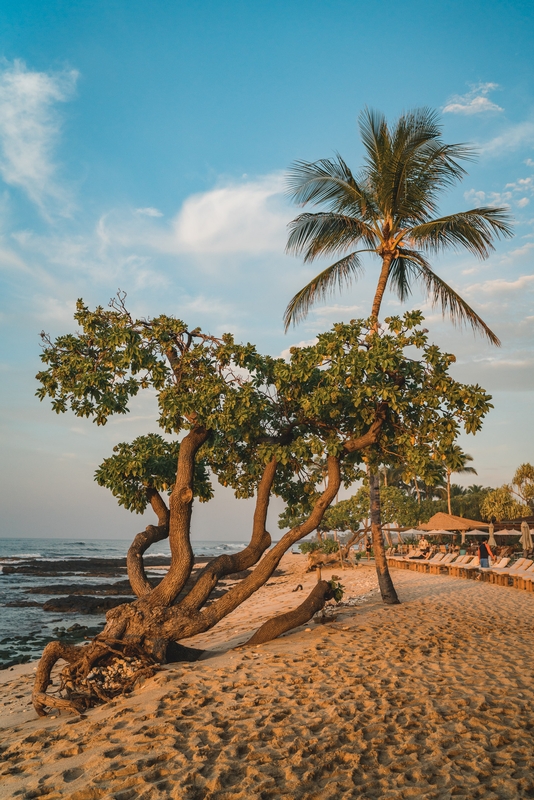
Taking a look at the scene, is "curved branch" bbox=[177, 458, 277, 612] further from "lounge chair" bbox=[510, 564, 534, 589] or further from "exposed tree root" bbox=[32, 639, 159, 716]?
"lounge chair" bbox=[510, 564, 534, 589]

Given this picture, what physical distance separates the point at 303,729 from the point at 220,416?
13.2 ft

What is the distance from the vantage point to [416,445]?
8.42 m

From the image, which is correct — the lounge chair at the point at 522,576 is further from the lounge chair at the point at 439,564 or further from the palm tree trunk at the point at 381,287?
the palm tree trunk at the point at 381,287

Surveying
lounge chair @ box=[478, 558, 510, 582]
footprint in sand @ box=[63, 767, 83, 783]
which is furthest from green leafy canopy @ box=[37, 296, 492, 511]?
lounge chair @ box=[478, 558, 510, 582]

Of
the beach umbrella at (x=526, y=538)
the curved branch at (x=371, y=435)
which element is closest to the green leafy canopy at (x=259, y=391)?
the curved branch at (x=371, y=435)

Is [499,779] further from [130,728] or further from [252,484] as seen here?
[252,484]

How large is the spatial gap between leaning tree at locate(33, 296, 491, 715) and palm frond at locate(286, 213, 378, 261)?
5105mm

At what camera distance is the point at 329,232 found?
43.4 ft

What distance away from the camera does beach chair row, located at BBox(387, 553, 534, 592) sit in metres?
17.5

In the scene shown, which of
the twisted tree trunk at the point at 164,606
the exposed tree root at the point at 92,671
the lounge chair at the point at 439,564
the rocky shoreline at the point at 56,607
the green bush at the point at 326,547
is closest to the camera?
the exposed tree root at the point at 92,671

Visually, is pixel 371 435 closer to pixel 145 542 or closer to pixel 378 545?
pixel 145 542

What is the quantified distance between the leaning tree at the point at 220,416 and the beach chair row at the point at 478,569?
34.7ft

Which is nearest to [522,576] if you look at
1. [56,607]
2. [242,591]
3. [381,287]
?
[381,287]

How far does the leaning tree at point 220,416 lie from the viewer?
26.4 ft
